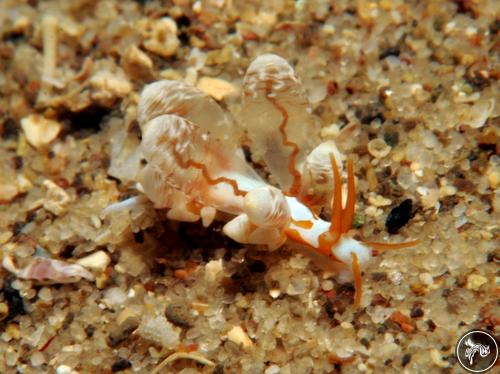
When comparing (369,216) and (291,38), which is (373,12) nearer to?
(291,38)

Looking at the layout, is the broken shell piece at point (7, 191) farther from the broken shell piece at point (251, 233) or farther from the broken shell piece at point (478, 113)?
the broken shell piece at point (478, 113)

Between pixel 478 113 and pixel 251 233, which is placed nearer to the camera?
pixel 251 233

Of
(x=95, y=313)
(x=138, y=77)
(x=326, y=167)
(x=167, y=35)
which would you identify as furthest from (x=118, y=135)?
(x=326, y=167)

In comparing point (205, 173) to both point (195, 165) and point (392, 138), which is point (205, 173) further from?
point (392, 138)

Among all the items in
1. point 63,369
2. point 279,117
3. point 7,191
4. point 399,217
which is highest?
point 279,117

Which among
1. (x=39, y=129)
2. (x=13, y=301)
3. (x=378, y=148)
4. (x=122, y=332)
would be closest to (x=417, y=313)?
(x=378, y=148)

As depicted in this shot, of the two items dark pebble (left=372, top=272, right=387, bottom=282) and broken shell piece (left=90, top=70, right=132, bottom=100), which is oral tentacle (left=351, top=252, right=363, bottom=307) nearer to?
dark pebble (left=372, top=272, right=387, bottom=282)
